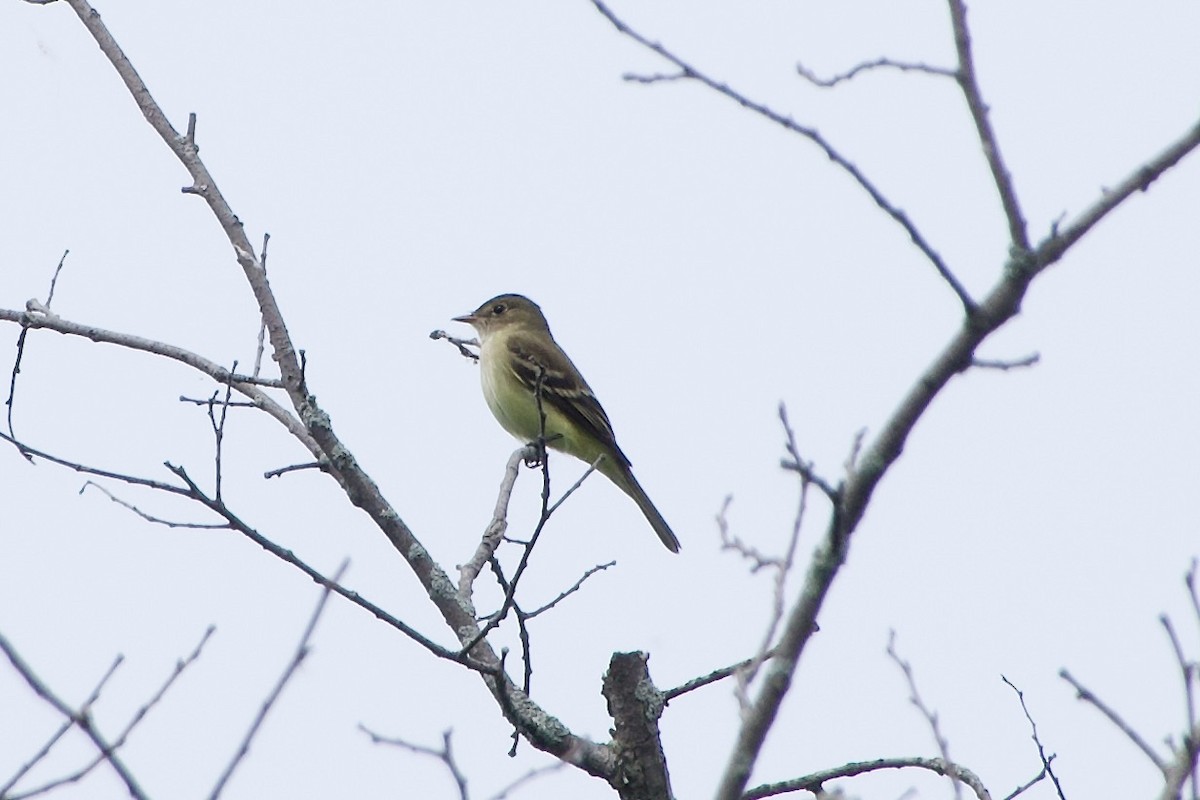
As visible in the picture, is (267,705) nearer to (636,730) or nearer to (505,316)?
(636,730)

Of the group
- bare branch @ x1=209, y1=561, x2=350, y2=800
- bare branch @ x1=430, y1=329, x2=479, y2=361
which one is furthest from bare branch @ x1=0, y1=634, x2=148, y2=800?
bare branch @ x1=430, y1=329, x2=479, y2=361

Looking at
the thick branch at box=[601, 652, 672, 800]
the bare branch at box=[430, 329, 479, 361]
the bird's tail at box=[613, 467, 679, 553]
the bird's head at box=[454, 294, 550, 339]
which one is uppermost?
the bird's head at box=[454, 294, 550, 339]

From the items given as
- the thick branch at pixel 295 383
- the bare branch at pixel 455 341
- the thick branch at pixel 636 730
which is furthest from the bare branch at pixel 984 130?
the bare branch at pixel 455 341

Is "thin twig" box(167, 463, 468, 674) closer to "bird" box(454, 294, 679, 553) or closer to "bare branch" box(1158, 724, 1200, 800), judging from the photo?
"bare branch" box(1158, 724, 1200, 800)

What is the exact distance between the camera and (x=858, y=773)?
218 inches

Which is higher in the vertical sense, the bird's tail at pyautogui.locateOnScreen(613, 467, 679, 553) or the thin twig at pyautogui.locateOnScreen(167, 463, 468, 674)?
the bird's tail at pyautogui.locateOnScreen(613, 467, 679, 553)

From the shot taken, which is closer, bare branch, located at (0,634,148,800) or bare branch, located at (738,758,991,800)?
bare branch, located at (0,634,148,800)

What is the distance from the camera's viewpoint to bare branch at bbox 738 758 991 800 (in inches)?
207

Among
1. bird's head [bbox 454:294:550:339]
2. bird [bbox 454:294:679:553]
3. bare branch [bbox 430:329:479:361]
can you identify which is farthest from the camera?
bird's head [bbox 454:294:550:339]

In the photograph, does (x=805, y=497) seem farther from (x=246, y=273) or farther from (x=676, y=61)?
(x=246, y=273)

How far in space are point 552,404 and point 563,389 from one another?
0.74 ft

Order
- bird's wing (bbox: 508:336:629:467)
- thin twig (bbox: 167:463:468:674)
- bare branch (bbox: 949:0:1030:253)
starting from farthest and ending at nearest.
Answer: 1. bird's wing (bbox: 508:336:629:467)
2. thin twig (bbox: 167:463:468:674)
3. bare branch (bbox: 949:0:1030:253)

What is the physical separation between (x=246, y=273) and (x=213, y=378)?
447mm

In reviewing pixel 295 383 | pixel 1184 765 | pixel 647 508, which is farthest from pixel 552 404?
pixel 1184 765
